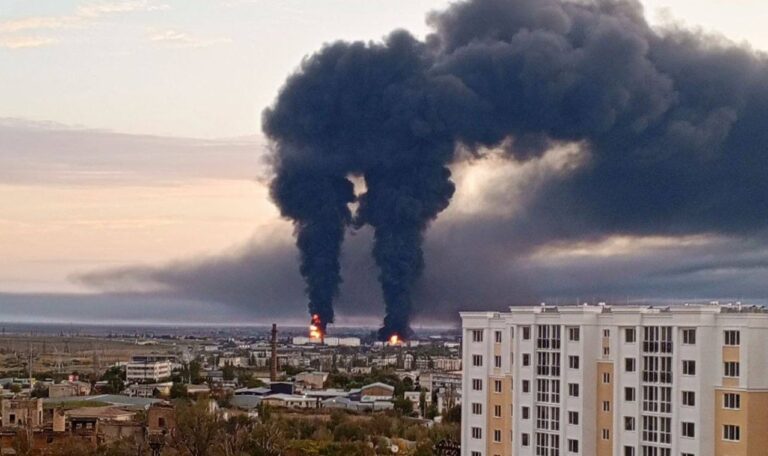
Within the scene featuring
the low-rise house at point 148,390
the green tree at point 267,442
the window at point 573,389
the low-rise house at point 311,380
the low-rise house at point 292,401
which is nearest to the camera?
the window at point 573,389

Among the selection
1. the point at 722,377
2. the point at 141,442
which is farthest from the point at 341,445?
the point at 722,377

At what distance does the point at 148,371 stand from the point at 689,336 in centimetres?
9047

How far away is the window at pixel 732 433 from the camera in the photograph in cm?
2886

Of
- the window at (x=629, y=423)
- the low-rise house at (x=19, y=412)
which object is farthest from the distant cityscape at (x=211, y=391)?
the window at (x=629, y=423)

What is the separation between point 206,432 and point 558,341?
64.2 feet

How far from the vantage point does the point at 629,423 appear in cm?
3081

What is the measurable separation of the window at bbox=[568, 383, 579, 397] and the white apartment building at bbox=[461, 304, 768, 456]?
21mm

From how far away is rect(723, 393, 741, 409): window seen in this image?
29.0 m

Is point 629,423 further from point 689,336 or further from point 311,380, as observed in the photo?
point 311,380

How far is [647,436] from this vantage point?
3028cm

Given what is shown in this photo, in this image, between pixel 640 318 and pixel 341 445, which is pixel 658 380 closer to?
pixel 640 318

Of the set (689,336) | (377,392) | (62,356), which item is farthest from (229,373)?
(689,336)

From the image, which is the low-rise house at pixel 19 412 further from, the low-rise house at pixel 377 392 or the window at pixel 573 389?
the window at pixel 573 389

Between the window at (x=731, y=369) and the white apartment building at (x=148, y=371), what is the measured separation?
262 ft
